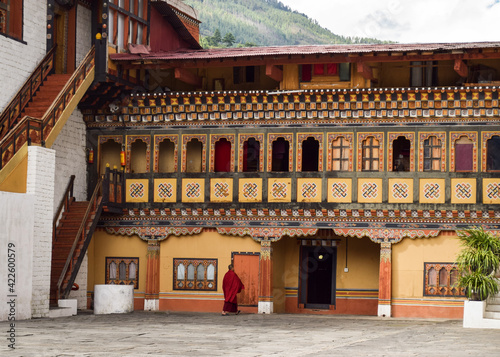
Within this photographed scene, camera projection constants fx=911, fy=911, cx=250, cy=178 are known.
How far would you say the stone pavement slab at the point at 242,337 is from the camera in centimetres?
1374

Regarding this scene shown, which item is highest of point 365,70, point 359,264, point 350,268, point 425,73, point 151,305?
point 425,73

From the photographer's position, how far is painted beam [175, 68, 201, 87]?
2495 cm

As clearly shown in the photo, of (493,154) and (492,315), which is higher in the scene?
(493,154)

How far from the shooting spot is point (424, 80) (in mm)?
25016

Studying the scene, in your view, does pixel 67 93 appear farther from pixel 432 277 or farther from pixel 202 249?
pixel 432 277

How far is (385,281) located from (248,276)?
3.81 m

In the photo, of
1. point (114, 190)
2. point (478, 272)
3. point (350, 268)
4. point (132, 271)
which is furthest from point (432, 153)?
point (132, 271)

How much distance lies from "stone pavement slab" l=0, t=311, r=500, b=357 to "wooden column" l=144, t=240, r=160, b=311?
3.08 m

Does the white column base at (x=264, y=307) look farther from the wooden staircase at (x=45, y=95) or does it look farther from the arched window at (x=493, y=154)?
the wooden staircase at (x=45, y=95)

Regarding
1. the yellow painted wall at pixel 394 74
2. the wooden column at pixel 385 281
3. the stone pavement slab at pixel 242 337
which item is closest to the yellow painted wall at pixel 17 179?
the stone pavement slab at pixel 242 337

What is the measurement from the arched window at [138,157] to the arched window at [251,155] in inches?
117

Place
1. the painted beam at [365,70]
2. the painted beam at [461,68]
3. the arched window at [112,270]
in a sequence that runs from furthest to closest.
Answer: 1. the arched window at [112,270]
2. the painted beam at [365,70]
3. the painted beam at [461,68]

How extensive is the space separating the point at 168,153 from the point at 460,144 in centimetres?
834

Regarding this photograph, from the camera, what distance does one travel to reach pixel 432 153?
2403cm
